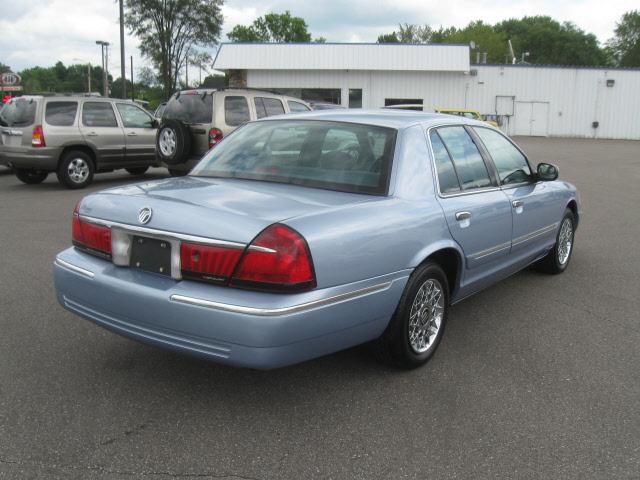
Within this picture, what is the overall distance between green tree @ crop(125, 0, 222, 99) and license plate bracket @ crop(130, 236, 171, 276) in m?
45.8

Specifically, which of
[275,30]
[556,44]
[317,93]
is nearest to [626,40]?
[556,44]

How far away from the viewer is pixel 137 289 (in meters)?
3.05

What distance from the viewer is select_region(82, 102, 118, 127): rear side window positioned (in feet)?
40.0

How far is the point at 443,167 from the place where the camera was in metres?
4.01

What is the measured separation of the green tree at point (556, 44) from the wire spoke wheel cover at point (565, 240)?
101 m

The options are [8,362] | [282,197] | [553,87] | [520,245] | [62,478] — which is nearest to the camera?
[62,478]

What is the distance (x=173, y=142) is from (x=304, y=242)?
7.91 m

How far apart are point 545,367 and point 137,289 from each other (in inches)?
94.7

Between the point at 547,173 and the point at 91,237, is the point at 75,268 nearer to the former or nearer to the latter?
the point at 91,237

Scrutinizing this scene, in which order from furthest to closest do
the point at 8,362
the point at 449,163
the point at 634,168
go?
the point at 634,168, the point at 449,163, the point at 8,362

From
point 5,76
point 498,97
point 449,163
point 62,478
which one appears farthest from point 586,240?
point 498,97

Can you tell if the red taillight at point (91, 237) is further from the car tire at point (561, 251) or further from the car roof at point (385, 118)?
the car tire at point (561, 251)

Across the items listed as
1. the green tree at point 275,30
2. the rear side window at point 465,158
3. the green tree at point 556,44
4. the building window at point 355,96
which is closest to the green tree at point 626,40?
the green tree at point 556,44

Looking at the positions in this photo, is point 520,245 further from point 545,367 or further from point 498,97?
point 498,97
